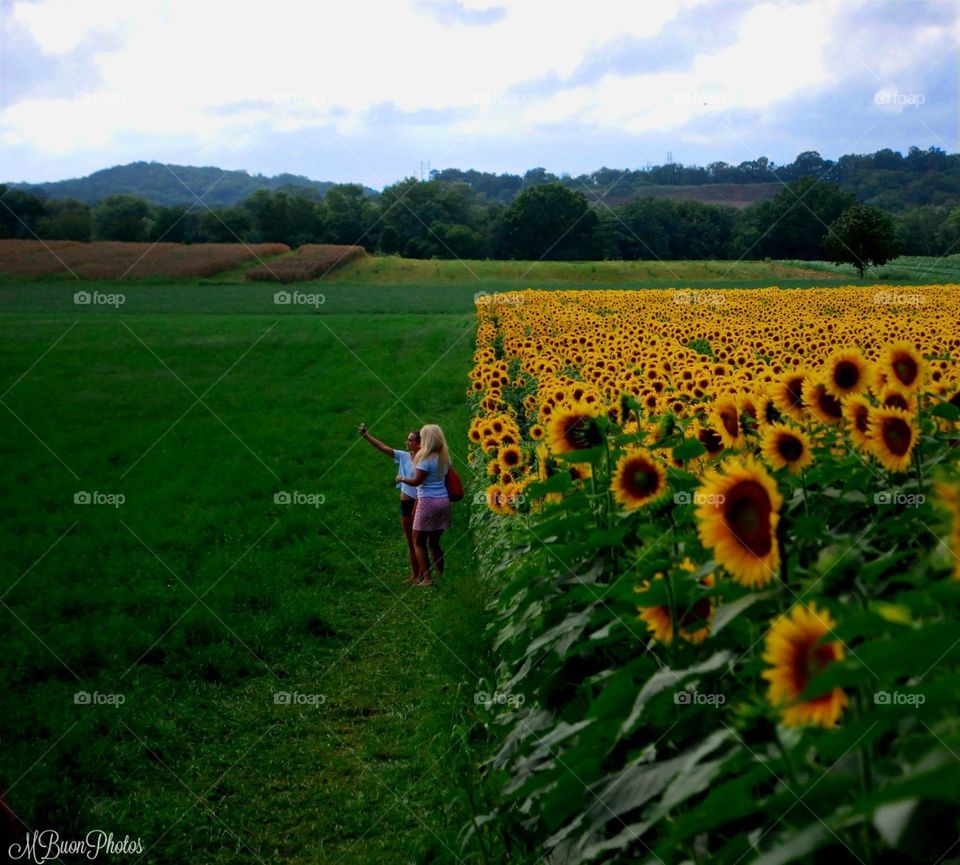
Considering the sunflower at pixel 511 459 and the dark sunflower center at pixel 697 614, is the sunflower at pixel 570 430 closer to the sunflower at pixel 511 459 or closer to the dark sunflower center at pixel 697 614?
the dark sunflower center at pixel 697 614

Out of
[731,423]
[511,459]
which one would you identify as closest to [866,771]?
[731,423]

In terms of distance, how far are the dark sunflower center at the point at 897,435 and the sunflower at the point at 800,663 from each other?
5.56 ft

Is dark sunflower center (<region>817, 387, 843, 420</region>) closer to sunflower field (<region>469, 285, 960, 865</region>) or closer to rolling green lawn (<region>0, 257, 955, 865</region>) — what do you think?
sunflower field (<region>469, 285, 960, 865</region>)

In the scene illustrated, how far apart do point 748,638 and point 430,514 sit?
22.0 ft

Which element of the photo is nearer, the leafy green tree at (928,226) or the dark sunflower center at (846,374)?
the dark sunflower center at (846,374)

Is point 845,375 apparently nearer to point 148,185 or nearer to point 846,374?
point 846,374

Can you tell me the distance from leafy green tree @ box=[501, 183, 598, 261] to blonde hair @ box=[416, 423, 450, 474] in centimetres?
4777

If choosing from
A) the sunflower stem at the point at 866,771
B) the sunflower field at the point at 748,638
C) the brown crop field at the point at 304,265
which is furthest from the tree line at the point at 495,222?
the sunflower stem at the point at 866,771

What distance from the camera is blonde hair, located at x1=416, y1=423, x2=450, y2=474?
30.0ft

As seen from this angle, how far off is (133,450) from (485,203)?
4526 centimetres

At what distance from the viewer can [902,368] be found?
168 inches

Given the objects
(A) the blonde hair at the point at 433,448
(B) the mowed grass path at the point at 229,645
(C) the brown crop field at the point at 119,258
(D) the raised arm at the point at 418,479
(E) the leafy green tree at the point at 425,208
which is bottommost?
(B) the mowed grass path at the point at 229,645

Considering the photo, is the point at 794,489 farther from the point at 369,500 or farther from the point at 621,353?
the point at 369,500

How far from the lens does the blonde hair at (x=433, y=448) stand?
915cm
